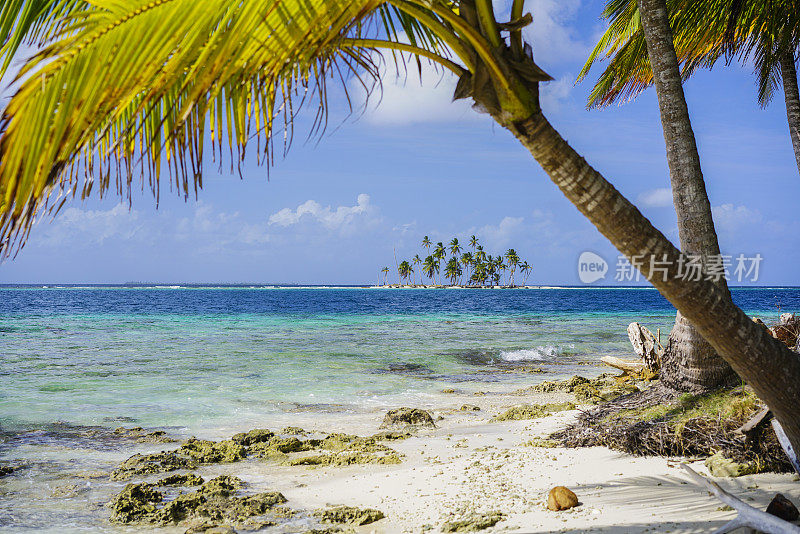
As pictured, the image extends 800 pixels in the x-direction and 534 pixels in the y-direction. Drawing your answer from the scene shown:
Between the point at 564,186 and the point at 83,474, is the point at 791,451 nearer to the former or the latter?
the point at 564,186

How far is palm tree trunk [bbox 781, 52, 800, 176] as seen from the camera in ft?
32.9

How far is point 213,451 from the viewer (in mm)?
6840

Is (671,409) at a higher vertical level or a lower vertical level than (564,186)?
lower

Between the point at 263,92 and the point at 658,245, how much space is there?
197 centimetres

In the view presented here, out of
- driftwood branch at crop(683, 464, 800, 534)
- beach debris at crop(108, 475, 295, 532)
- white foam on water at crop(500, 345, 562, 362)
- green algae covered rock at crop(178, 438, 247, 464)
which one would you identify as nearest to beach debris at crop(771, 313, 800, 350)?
driftwood branch at crop(683, 464, 800, 534)

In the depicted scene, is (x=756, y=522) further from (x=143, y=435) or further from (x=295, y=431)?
(x=143, y=435)

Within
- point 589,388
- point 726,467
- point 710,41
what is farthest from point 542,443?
point 710,41

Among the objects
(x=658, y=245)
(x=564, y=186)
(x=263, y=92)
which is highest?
(x=263, y=92)

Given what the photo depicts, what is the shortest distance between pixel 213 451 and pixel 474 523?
3.88 m

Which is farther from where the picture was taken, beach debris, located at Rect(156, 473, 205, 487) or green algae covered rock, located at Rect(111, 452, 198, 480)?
green algae covered rock, located at Rect(111, 452, 198, 480)

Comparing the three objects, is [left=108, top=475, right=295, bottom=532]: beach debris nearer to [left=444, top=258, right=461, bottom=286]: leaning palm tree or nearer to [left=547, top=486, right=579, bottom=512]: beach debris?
[left=547, top=486, right=579, bottom=512]: beach debris

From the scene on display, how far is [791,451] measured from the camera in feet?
13.1

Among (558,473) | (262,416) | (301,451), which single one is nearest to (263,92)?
(558,473)

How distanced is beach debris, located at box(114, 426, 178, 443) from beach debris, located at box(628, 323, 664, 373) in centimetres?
725
